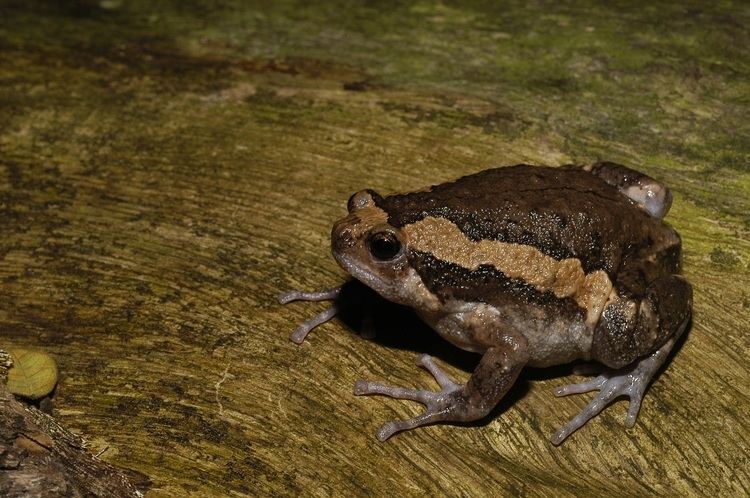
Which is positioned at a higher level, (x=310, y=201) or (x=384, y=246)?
(x=384, y=246)

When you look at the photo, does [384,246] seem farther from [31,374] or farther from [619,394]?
[31,374]

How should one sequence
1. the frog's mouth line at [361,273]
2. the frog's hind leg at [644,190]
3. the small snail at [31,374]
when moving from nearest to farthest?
the small snail at [31,374], the frog's mouth line at [361,273], the frog's hind leg at [644,190]

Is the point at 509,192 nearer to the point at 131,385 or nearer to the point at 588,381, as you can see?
the point at 588,381

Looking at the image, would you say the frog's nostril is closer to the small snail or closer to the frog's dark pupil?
the frog's dark pupil

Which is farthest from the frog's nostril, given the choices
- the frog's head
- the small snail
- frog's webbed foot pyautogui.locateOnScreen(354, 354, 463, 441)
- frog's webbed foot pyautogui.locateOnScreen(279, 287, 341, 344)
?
the small snail

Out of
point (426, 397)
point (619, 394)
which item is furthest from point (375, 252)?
point (619, 394)

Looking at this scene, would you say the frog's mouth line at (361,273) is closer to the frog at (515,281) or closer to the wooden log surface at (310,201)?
the frog at (515,281)

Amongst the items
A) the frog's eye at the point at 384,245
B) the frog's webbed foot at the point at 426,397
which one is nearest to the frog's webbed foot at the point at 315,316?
the frog's webbed foot at the point at 426,397
